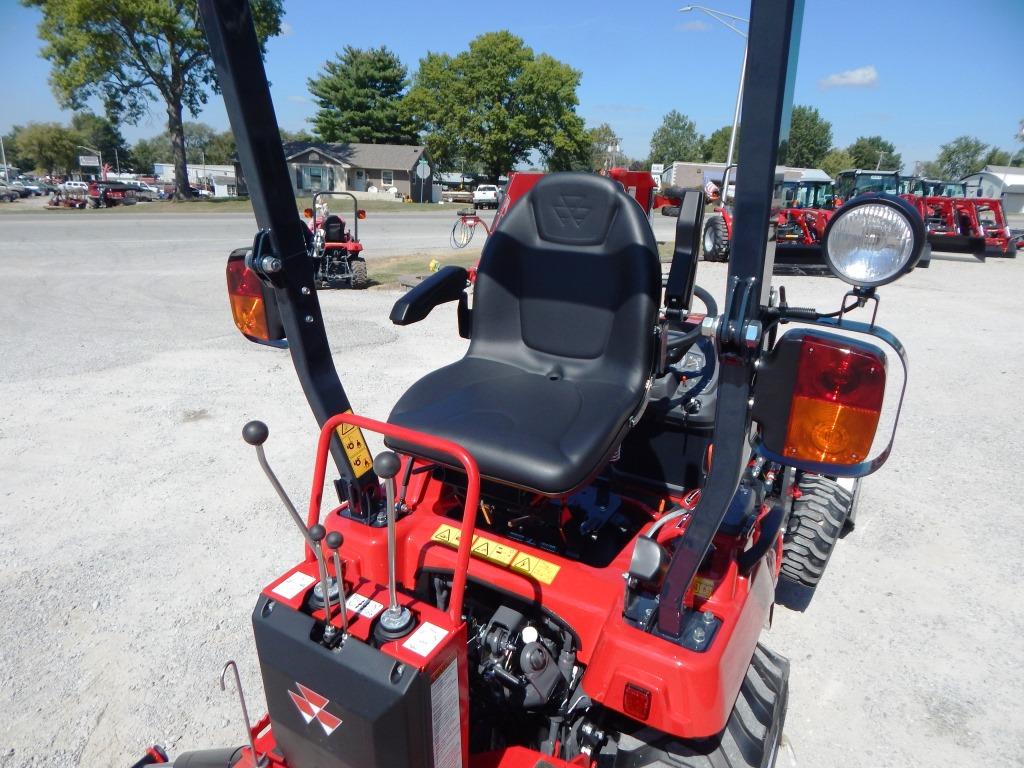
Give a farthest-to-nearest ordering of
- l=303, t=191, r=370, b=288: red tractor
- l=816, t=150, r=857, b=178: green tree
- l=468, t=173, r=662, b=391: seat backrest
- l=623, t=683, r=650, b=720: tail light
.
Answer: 1. l=816, t=150, r=857, b=178: green tree
2. l=303, t=191, r=370, b=288: red tractor
3. l=468, t=173, r=662, b=391: seat backrest
4. l=623, t=683, r=650, b=720: tail light

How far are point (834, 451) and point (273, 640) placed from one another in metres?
1.20

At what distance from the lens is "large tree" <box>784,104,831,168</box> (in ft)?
245

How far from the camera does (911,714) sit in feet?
7.61

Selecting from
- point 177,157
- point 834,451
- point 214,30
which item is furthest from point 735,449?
point 177,157

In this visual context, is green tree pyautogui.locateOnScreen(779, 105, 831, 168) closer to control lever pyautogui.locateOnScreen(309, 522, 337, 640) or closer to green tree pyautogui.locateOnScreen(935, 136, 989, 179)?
green tree pyautogui.locateOnScreen(935, 136, 989, 179)

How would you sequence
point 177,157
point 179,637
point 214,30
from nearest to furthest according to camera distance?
1. point 214,30
2. point 179,637
3. point 177,157

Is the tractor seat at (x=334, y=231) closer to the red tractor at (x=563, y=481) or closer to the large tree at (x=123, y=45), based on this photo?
the red tractor at (x=563, y=481)

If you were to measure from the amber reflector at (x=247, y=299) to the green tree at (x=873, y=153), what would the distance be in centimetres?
9846

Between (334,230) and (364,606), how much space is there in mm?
9447

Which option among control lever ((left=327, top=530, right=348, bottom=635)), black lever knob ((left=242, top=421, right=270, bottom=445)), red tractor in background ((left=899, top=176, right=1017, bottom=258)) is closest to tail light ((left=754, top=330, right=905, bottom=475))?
control lever ((left=327, top=530, right=348, bottom=635))

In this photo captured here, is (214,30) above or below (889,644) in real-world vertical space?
above

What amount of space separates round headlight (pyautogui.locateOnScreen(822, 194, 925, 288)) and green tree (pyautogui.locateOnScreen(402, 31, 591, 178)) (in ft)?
158

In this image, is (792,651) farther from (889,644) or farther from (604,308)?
(604,308)

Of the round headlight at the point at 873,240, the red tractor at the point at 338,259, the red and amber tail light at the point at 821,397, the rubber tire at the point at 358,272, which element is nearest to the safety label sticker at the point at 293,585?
the red and amber tail light at the point at 821,397
